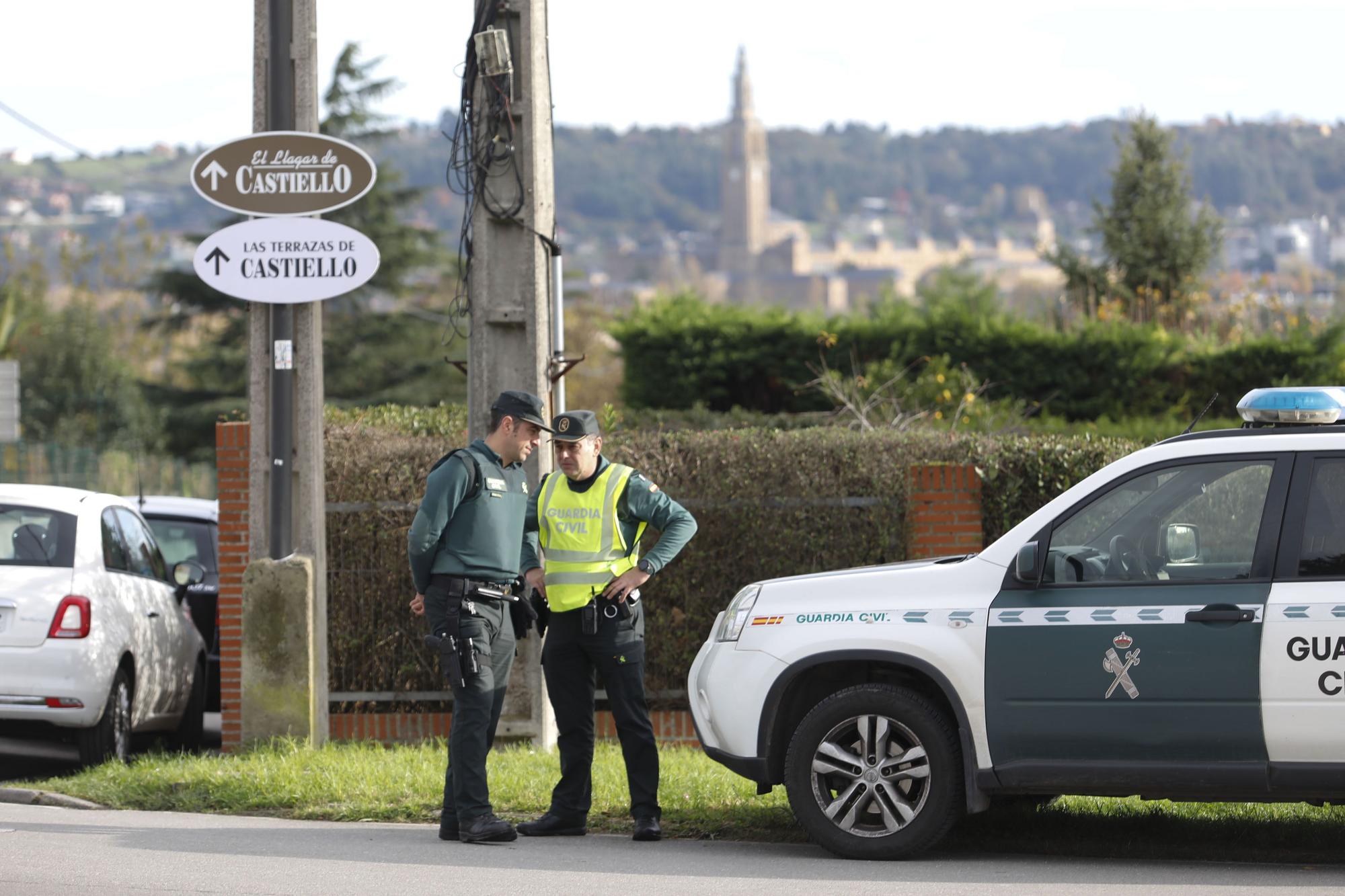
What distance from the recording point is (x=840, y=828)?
675 centimetres

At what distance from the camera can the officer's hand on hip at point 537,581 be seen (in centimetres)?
743

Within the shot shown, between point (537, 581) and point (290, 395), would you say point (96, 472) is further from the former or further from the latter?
point (537, 581)

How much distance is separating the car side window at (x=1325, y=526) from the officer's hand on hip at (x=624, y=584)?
8.71 ft


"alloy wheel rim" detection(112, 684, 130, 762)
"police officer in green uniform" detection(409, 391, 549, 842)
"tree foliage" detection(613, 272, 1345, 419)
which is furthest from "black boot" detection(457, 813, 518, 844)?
"tree foliage" detection(613, 272, 1345, 419)

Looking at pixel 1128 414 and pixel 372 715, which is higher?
pixel 1128 414

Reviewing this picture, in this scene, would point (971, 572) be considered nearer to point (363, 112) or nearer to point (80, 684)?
point (80, 684)

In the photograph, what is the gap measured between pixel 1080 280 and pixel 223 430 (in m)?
17.7

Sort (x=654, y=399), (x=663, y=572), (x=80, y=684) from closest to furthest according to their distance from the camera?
(x=80, y=684) → (x=663, y=572) → (x=654, y=399)

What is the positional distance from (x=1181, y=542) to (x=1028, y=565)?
607mm

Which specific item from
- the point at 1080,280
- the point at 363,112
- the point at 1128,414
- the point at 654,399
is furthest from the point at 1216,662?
the point at 363,112

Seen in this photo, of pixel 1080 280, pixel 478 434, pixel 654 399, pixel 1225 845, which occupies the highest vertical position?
pixel 1080 280

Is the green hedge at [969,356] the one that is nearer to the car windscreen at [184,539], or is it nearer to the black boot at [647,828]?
the car windscreen at [184,539]

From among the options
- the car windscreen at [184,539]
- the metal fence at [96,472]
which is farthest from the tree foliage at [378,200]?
the car windscreen at [184,539]

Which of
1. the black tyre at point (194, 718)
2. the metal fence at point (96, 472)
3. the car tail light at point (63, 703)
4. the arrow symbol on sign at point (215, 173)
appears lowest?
the black tyre at point (194, 718)
